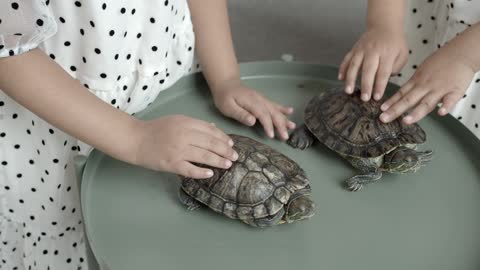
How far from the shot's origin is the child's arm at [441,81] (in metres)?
0.62

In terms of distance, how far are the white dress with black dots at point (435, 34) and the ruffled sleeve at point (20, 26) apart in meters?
0.52

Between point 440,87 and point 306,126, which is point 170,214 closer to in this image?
point 306,126

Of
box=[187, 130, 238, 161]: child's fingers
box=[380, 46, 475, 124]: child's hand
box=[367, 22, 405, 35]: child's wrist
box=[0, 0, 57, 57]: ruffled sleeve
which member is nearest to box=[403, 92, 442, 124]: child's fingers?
box=[380, 46, 475, 124]: child's hand

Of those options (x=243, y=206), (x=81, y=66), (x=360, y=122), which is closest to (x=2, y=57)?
(x=81, y=66)

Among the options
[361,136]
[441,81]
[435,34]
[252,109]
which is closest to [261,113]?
[252,109]

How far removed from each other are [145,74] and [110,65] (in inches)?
1.9

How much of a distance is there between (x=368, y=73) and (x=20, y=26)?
0.38 metres

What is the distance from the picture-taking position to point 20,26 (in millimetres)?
486

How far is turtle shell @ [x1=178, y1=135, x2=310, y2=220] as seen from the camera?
53 cm

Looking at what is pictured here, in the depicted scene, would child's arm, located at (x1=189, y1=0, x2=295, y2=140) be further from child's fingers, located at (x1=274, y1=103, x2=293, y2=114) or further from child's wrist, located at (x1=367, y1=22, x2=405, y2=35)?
child's wrist, located at (x1=367, y1=22, x2=405, y2=35)

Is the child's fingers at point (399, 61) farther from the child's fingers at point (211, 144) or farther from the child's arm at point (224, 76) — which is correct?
the child's fingers at point (211, 144)

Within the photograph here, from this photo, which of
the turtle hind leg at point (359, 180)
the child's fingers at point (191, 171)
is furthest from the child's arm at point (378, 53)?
the child's fingers at point (191, 171)

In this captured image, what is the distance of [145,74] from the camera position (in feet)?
2.10

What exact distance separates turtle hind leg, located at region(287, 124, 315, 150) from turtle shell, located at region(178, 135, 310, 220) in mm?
57
